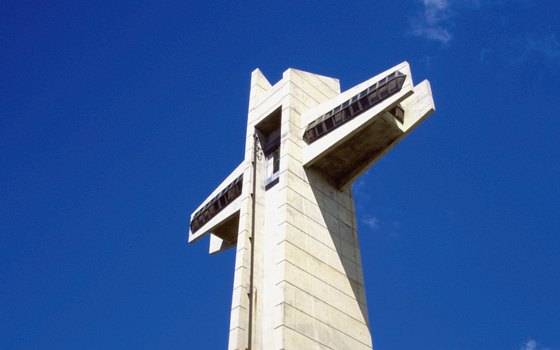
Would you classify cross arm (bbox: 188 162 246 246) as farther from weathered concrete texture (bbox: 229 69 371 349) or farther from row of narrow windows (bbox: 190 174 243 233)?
weathered concrete texture (bbox: 229 69 371 349)

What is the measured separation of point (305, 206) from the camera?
1280 inches

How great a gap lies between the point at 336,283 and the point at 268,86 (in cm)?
1651

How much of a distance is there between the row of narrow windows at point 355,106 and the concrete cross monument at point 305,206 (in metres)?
0.06

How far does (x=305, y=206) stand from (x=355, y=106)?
590 cm

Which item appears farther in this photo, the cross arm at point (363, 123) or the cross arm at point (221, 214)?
the cross arm at point (221, 214)

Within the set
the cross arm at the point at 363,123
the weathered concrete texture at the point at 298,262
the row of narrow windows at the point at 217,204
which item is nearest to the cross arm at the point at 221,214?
the row of narrow windows at the point at 217,204

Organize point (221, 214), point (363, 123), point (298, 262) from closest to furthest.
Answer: point (298, 262), point (363, 123), point (221, 214)

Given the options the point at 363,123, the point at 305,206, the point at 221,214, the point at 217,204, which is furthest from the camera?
the point at 217,204

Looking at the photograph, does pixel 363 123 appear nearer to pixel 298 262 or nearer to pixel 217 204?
pixel 298 262

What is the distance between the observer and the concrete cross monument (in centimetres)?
2836

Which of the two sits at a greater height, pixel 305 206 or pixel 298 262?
pixel 305 206

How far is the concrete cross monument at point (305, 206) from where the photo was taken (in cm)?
2836

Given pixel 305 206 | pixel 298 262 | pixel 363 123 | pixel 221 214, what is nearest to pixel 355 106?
pixel 363 123

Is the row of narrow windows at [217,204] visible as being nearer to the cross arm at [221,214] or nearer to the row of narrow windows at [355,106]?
the cross arm at [221,214]
